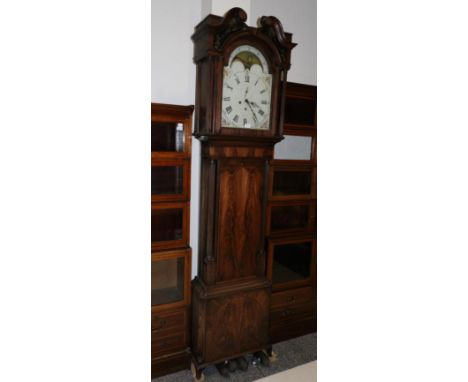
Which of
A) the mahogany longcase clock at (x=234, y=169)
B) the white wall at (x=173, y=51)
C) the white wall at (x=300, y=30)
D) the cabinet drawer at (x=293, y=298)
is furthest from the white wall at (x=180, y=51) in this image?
the cabinet drawer at (x=293, y=298)

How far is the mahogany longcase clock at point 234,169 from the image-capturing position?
71.9 inches

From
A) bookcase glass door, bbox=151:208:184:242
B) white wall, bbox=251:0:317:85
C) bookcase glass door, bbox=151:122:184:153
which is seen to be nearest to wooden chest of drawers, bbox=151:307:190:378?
bookcase glass door, bbox=151:208:184:242

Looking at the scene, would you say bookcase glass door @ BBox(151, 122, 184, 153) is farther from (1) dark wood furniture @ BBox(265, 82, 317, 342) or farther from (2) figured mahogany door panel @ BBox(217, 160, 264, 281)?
(1) dark wood furniture @ BBox(265, 82, 317, 342)

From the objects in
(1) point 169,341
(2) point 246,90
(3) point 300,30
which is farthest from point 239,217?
(3) point 300,30

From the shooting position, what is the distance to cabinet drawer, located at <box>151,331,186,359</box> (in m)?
2.04

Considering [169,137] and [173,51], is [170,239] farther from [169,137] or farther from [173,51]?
[173,51]

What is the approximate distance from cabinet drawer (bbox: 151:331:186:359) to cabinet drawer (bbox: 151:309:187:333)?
0.04m

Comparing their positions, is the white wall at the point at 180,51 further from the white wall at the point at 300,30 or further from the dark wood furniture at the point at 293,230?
the dark wood furniture at the point at 293,230
